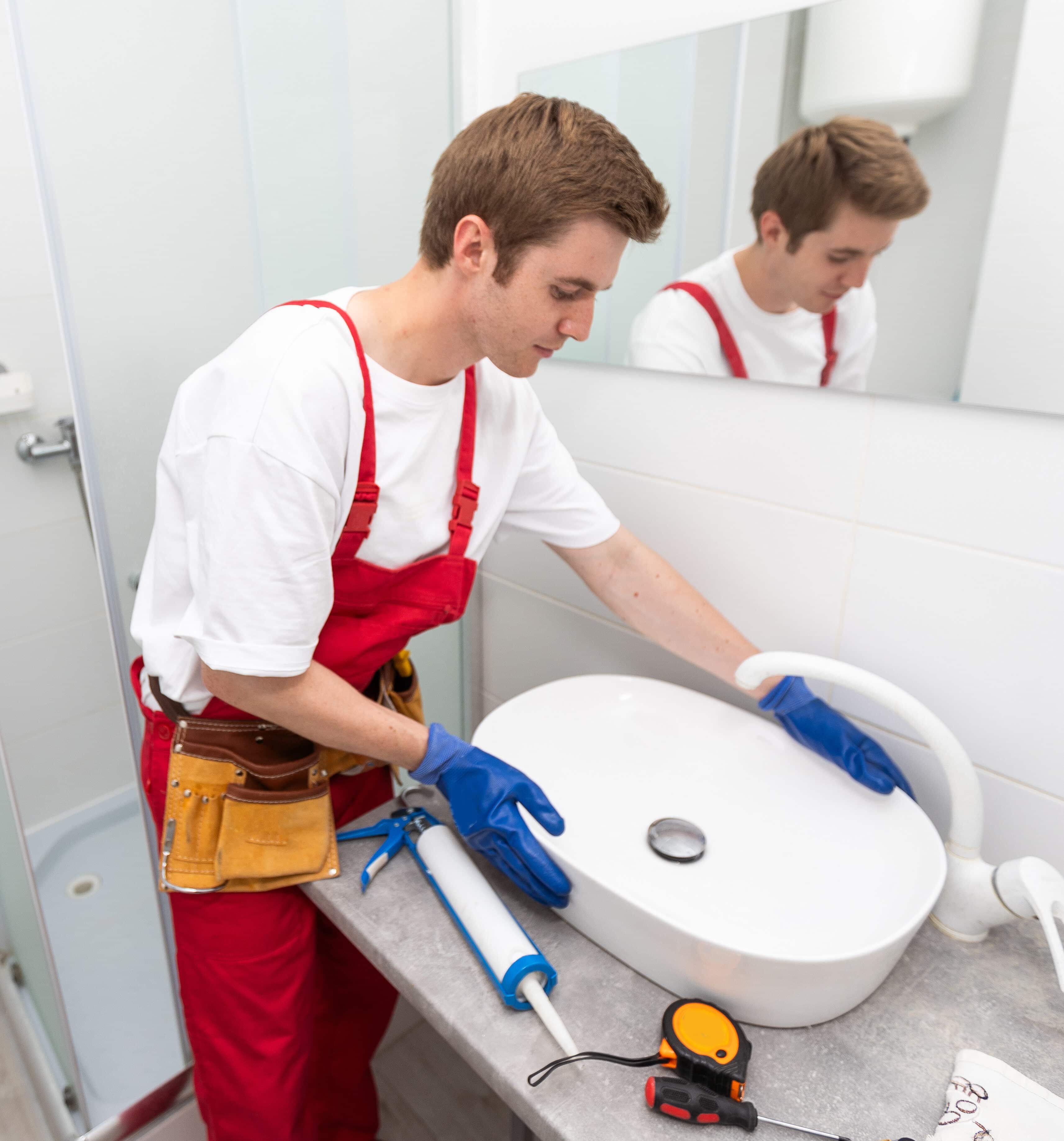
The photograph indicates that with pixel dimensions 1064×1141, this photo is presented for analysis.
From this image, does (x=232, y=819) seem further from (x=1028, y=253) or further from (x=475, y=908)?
(x=1028, y=253)

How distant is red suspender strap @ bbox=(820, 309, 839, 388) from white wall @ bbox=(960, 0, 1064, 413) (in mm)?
156

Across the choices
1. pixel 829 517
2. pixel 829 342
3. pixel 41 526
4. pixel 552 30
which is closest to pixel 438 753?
pixel 829 517

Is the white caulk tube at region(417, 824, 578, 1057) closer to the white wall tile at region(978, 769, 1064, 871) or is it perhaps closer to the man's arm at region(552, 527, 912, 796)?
the man's arm at region(552, 527, 912, 796)

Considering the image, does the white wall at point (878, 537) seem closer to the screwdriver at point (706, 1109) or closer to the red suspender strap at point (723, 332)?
the red suspender strap at point (723, 332)

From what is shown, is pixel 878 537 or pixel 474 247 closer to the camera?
pixel 474 247

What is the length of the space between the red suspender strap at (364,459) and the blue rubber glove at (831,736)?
0.58 m

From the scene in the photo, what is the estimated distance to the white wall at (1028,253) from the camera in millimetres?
820

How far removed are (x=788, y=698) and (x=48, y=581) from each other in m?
1.54

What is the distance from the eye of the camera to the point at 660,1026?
803 millimetres

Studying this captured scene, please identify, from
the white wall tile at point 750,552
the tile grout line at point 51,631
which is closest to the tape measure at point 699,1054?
the white wall tile at point 750,552

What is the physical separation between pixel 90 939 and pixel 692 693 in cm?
128

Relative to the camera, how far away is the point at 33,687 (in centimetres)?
185

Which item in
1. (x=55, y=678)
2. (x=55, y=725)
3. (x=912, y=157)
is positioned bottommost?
(x=55, y=725)

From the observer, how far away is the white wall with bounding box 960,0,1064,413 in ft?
2.69
